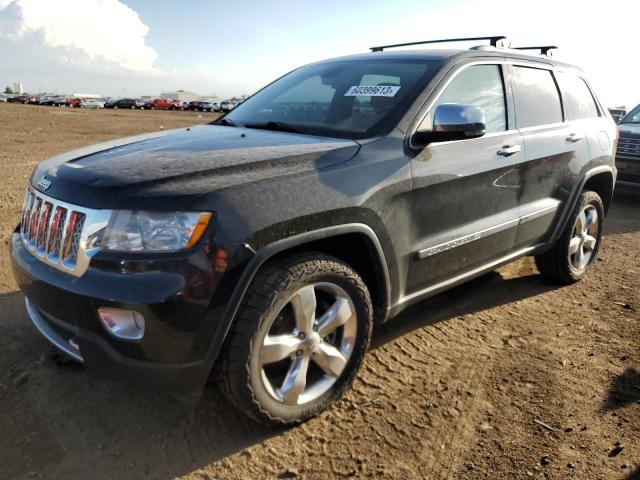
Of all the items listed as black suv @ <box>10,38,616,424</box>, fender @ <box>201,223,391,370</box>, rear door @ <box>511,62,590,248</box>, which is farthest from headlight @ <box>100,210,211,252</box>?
rear door @ <box>511,62,590,248</box>

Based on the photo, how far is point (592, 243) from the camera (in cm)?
480

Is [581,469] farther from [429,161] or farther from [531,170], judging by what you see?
[531,170]

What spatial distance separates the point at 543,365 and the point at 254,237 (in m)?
2.13

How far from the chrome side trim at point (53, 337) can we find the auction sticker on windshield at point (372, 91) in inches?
82.5

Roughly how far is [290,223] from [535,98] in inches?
99.6

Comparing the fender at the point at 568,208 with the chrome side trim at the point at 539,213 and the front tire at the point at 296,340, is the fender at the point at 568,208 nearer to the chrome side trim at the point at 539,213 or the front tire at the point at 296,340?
the chrome side trim at the point at 539,213

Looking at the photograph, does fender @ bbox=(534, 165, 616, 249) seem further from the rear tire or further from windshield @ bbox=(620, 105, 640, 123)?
windshield @ bbox=(620, 105, 640, 123)

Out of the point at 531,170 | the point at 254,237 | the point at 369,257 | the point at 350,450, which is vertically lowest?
the point at 350,450

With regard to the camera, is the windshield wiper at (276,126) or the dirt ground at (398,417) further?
the windshield wiper at (276,126)

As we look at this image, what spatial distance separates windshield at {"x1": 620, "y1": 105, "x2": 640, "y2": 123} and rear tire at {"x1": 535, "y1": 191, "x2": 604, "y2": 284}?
5.80 metres

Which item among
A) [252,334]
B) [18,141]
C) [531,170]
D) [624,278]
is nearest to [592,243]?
[624,278]

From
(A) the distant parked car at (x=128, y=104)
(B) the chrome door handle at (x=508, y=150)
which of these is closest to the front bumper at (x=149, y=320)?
(B) the chrome door handle at (x=508, y=150)

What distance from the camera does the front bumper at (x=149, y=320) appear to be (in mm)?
2068

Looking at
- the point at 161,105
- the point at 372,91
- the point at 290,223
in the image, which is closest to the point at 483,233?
the point at 372,91
